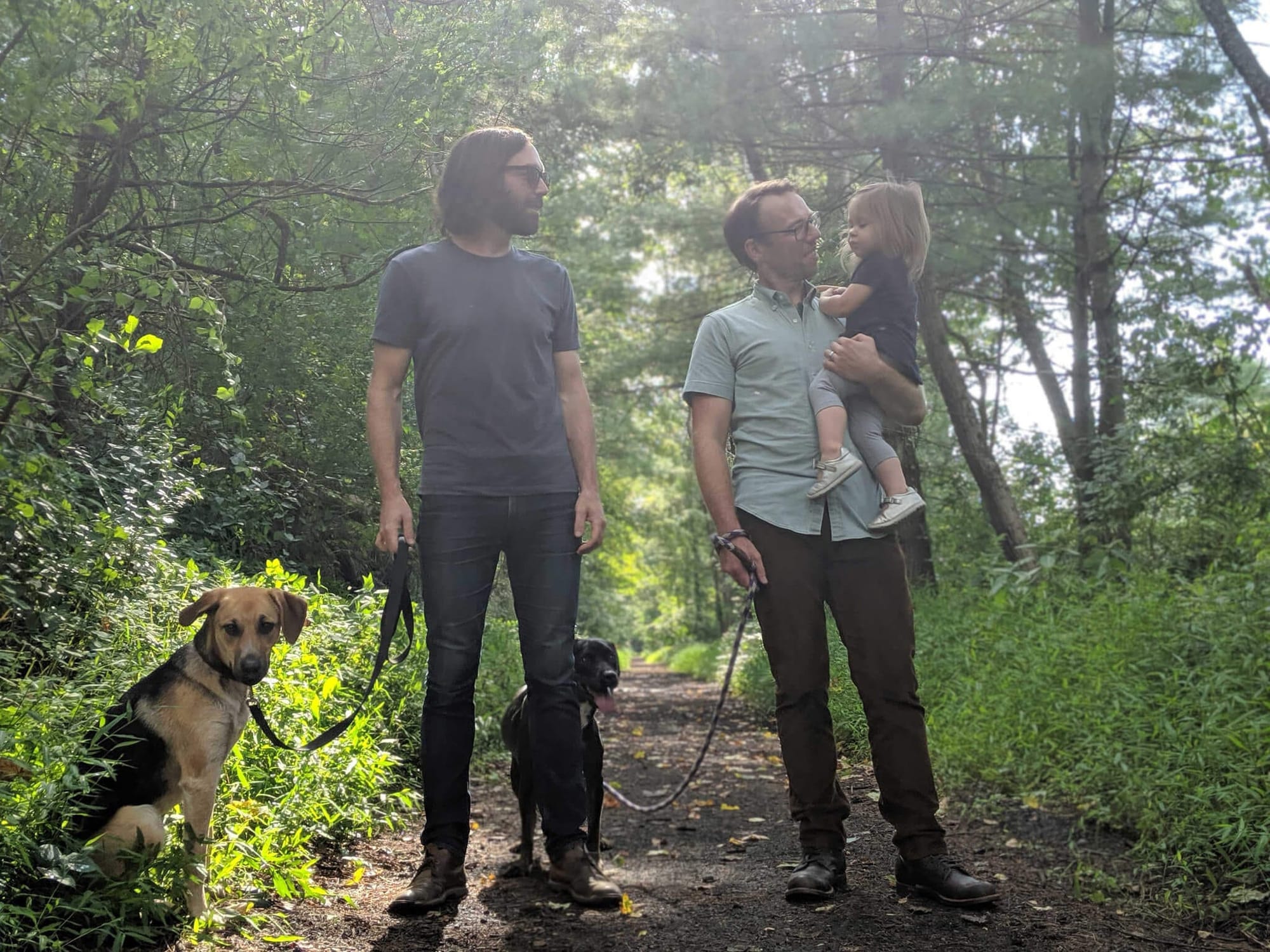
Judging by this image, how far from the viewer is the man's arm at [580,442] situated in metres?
3.79

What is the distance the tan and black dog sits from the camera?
300cm

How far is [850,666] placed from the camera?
3.69m

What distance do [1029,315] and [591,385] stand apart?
7.57 metres

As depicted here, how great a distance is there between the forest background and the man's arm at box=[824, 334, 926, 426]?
6.10ft

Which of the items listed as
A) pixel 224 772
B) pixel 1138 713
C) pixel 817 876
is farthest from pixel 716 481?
pixel 1138 713

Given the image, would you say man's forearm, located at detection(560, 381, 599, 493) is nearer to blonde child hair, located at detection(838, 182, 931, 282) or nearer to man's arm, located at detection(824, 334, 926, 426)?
man's arm, located at detection(824, 334, 926, 426)

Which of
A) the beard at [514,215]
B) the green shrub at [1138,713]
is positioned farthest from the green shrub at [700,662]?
the beard at [514,215]

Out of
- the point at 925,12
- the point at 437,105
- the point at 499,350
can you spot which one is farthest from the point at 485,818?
the point at 925,12

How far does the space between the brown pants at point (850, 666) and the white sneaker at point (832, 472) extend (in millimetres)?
137

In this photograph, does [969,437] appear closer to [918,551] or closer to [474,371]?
[918,551]

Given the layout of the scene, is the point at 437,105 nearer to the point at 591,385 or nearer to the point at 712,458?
the point at 712,458

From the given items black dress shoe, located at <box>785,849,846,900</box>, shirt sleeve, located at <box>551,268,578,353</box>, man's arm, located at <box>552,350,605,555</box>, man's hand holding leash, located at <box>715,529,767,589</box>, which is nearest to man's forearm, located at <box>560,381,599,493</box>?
man's arm, located at <box>552,350,605,555</box>

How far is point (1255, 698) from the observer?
15.3ft

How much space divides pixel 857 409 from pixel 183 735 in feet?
8.24
